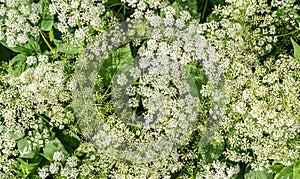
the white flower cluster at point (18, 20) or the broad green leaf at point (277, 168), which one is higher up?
the white flower cluster at point (18, 20)

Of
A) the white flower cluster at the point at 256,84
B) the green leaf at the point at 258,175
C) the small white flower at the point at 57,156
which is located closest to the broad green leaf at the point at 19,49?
the small white flower at the point at 57,156

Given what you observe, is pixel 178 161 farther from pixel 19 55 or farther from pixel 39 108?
pixel 19 55

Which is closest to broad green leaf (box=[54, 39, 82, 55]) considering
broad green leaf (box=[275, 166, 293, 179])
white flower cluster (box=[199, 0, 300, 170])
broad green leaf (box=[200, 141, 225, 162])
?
white flower cluster (box=[199, 0, 300, 170])

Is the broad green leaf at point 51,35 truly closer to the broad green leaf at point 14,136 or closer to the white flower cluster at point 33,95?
the white flower cluster at point 33,95

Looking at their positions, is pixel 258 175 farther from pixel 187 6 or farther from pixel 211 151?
pixel 187 6

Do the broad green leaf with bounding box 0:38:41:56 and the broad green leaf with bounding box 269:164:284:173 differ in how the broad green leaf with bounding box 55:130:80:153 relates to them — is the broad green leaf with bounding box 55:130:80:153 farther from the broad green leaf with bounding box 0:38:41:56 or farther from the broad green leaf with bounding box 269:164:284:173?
the broad green leaf with bounding box 269:164:284:173

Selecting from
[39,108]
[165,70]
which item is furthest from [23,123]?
[165,70]

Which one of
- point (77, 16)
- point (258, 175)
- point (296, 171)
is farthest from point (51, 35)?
point (296, 171)
